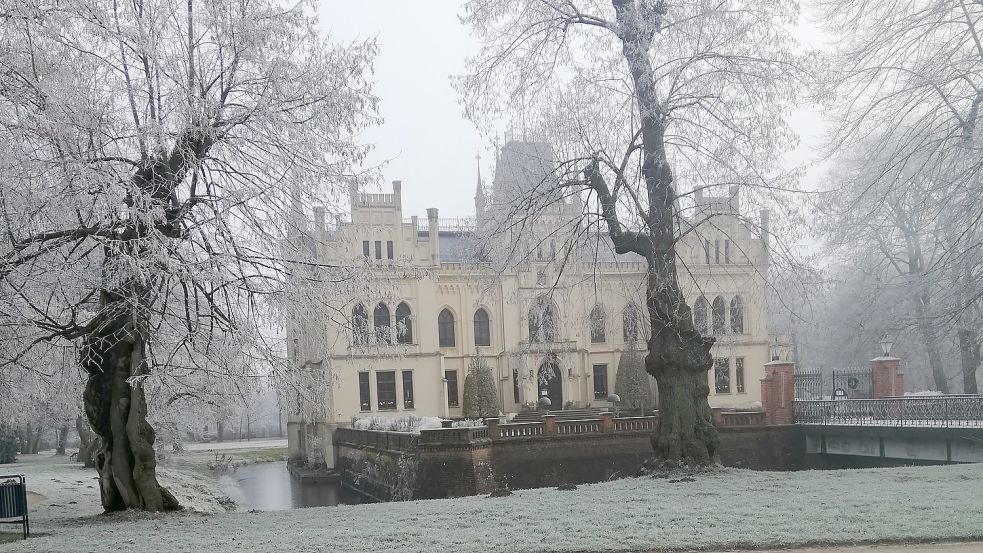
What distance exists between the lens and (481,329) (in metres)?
40.9

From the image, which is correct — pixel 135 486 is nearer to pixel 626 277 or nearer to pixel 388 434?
pixel 388 434

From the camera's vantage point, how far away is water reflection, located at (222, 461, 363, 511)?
2922cm

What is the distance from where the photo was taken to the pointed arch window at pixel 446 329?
1576 inches

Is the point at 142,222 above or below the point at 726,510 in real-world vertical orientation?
above

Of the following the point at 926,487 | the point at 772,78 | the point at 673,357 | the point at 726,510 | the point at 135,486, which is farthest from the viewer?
the point at 673,357

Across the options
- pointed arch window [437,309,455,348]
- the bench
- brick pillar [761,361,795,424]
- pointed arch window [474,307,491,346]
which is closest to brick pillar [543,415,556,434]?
brick pillar [761,361,795,424]

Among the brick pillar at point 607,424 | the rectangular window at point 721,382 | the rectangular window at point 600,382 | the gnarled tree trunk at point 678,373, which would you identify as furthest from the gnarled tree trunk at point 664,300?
the rectangular window at point 721,382

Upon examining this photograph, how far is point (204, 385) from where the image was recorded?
41.3ft

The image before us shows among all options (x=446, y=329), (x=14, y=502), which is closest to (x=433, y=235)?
(x=446, y=329)

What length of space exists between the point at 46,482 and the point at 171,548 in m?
16.5

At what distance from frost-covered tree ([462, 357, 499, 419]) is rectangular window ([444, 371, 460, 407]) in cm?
356

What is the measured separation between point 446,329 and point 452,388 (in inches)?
110

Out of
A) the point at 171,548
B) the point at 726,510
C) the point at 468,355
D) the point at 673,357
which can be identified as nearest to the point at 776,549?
the point at 726,510

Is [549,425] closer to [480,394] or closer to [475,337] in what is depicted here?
[480,394]
